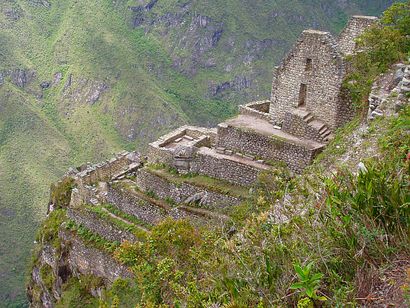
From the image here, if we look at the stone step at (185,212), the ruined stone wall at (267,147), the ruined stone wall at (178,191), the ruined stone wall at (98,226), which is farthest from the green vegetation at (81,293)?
the ruined stone wall at (267,147)

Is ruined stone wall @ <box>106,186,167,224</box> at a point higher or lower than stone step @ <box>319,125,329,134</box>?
lower

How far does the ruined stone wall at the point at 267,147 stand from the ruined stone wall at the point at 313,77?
1.32 metres

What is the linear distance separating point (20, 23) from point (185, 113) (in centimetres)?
5869

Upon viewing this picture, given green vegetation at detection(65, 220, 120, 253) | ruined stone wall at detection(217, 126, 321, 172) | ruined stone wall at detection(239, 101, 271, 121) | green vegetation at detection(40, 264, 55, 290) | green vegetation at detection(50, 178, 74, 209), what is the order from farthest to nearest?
green vegetation at detection(50, 178, 74, 209) → green vegetation at detection(40, 264, 55, 290) → ruined stone wall at detection(239, 101, 271, 121) → green vegetation at detection(65, 220, 120, 253) → ruined stone wall at detection(217, 126, 321, 172)

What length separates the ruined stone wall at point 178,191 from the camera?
14.5 meters

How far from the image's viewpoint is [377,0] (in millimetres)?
152250

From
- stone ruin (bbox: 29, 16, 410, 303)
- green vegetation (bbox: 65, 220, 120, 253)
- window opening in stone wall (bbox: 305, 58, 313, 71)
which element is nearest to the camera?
stone ruin (bbox: 29, 16, 410, 303)

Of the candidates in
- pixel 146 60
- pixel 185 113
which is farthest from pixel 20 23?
pixel 185 113

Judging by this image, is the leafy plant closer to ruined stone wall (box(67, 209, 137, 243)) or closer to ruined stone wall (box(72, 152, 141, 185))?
ruined stone wall (box(67, 209, 137, 243))

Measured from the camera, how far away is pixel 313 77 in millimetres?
15070

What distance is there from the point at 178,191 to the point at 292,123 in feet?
12.7

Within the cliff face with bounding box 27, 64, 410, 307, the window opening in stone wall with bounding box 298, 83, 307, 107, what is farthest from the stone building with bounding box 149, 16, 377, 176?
the cliff face with bounding box 27, 64, 410, 307

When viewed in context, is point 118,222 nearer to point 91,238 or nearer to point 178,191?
point 91,238

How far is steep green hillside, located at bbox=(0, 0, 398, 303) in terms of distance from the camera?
121m
